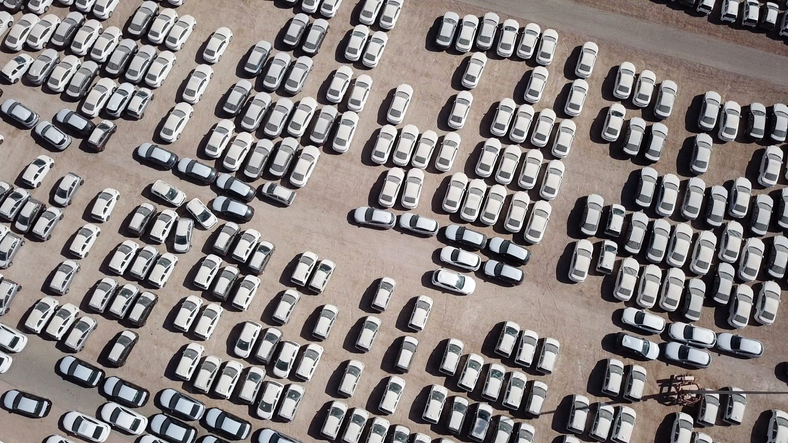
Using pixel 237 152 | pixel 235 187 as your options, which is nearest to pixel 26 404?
pixel 235 187

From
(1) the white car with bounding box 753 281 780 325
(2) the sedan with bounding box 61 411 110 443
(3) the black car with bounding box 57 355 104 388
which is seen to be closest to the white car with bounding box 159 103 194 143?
(3) the black car with bounding box 57 355 104 388

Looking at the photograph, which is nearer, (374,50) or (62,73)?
(62,73)

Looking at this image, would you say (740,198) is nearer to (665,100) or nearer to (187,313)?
(665,100)

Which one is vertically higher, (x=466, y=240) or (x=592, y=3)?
(x=592, y=3)

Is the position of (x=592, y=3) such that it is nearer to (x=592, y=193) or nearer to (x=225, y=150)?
(x=592, y=193)

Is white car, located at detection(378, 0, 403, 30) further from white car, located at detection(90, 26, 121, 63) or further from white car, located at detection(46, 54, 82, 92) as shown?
white car, located at detection(46, 54, 82, 92)

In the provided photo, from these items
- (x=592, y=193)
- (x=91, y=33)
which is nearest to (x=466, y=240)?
(x=592, y=193)
